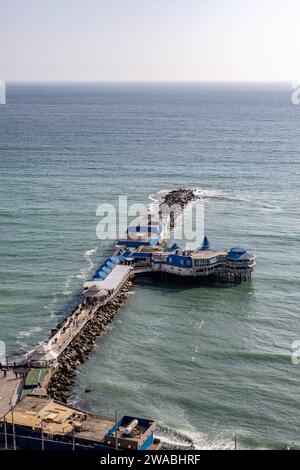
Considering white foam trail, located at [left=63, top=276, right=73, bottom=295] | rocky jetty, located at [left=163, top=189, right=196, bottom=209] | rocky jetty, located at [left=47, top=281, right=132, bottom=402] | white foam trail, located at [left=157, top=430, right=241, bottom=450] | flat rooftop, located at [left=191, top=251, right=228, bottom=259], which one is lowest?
white foam trail, located at [left=157, top=430, right=241, bottom=450]

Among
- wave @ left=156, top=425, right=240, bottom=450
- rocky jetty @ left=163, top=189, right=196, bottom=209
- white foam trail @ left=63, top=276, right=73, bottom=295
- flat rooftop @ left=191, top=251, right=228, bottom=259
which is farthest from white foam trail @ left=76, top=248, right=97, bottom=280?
wave @ left=156, top=425, right=240, bottom=450

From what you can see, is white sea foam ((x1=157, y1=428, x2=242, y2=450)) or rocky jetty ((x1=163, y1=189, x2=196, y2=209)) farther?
rocky jetty ((x1=163, y1=189, x2=196, y2=209))

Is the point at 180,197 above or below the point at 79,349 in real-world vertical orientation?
above

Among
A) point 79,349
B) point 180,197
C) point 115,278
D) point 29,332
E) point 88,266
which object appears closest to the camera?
point 79,349

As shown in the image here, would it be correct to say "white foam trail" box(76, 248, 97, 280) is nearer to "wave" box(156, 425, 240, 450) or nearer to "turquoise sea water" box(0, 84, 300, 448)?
"turquoise sea water" box(0, 84, 300, 448)

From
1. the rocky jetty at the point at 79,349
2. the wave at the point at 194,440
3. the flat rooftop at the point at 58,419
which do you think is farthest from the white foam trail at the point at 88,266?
the wave at the point at 194,440

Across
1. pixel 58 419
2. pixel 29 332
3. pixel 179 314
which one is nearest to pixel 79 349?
pixel 29 332

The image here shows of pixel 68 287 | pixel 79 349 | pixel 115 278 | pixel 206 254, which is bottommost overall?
pixel 79 349

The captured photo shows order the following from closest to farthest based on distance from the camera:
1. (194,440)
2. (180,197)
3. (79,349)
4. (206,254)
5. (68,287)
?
(194,440) < (79,349) < (68,287) < (206,254) < (180,197)

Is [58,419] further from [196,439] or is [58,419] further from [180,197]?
[180,197]
